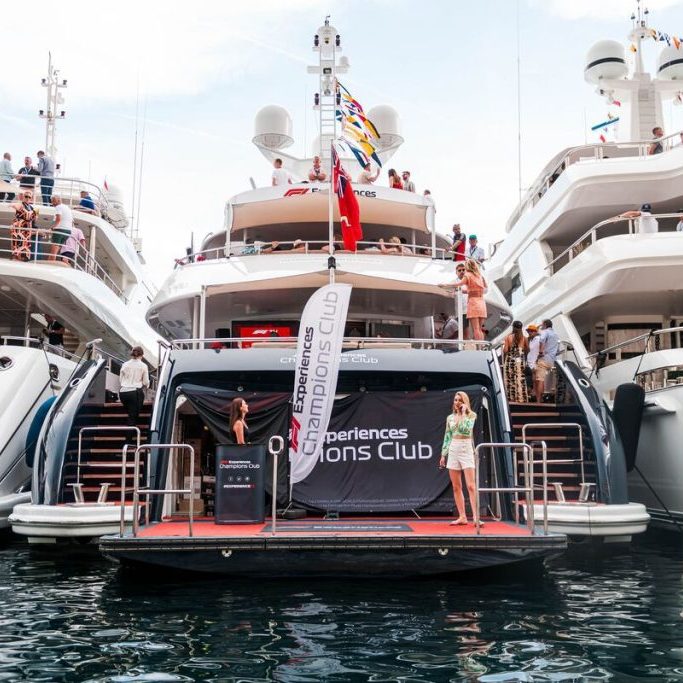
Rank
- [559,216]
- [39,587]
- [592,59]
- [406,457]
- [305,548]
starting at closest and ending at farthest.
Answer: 1. [305,548]
2. [39,587]
3. [406,457]
4. [559,216]
5. [592,59]

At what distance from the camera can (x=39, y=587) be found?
911 cm

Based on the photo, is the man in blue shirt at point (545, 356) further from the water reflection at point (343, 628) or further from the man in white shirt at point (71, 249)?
the man in white shirt at point (71, 249)

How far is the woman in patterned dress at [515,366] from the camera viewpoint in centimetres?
1423

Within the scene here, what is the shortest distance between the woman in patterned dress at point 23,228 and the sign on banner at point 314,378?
776cm

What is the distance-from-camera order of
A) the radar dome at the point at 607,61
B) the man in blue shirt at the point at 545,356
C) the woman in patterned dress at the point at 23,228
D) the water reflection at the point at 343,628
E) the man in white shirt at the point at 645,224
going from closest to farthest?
the water reflection at the point at 343,628
the man in blue shirt at the point at 545,356
the woman in patterned dress at the point at 23,228
the man in white shirt at the point at 645,224
the radar dome at the point at 607,61

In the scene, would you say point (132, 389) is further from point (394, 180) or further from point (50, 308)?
point (394, 180)

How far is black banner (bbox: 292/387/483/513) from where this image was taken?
11.7m

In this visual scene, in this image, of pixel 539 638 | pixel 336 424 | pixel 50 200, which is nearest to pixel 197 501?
pixel 336 424

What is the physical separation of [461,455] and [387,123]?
554 inches

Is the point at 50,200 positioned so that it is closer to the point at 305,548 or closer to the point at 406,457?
the point at 406,457

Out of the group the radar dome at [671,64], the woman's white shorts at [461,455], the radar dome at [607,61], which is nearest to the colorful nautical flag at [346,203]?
the woman's white shorts at [461,455]

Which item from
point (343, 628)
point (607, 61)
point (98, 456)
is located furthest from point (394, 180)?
point (343, 628)

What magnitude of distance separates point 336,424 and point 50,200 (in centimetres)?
1192

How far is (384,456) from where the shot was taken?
11867mm
